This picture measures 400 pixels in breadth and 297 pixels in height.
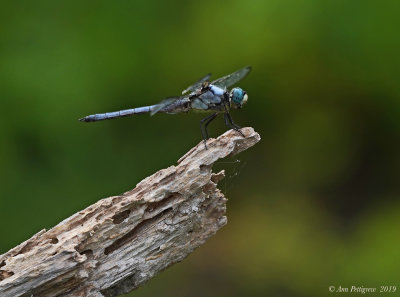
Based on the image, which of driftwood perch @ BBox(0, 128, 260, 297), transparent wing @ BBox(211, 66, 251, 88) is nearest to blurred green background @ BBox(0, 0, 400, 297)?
transparent wing @ BBox(211, 66, 251, 88)

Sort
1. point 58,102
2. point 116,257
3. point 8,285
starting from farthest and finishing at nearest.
Result: point 58,102
point 116,257
point 8,285

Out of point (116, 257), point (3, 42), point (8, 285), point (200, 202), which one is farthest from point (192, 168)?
point (3, 42)

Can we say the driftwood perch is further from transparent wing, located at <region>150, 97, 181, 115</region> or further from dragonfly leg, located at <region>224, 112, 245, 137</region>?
transparent wing, located at <region>150, 97, 181, 115</region>

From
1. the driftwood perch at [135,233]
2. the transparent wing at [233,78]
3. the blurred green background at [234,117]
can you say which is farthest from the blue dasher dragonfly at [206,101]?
the blurred green background at [234,117]

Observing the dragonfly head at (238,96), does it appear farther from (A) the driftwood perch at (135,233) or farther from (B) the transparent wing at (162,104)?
(A) the driftwood perch at (135,233)

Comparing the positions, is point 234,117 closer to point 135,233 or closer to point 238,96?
point 238,96

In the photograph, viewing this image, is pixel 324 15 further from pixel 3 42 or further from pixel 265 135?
pixel 3 42
